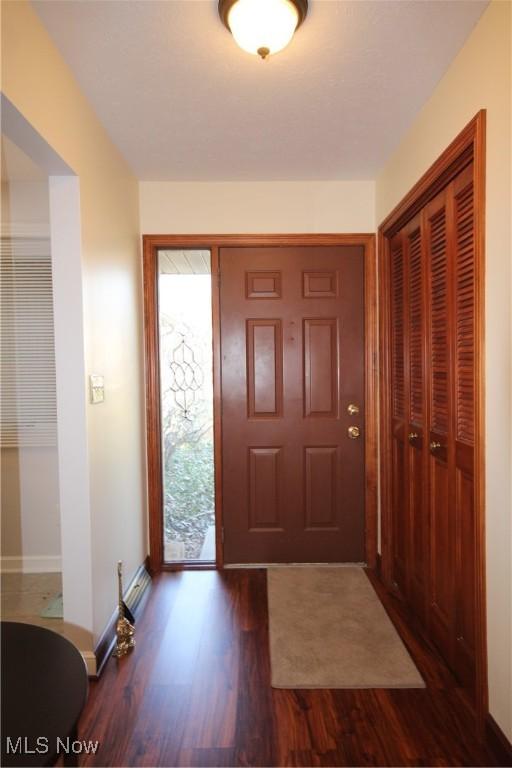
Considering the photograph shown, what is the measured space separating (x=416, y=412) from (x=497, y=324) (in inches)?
34.5

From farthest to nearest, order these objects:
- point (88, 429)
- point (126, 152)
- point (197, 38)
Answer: point (126, 152)
point (88, 429)
point (197, 38)

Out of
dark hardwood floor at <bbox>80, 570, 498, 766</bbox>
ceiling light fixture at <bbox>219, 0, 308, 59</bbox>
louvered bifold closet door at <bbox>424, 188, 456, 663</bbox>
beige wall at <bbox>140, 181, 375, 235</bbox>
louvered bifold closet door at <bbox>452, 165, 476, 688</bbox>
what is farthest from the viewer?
beige wall at <bbox>140, 181, 375, 235</bbox>

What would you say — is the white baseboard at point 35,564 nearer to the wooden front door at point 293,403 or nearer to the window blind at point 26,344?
the window blind at point 26,344

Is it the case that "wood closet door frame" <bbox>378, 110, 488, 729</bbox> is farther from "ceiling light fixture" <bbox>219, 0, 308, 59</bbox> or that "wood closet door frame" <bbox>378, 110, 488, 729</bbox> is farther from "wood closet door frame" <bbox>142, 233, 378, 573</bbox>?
"wood closet door frame" <bbox>142, 233, 378, 573</bbox>

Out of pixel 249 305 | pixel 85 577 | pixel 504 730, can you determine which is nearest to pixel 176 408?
pixel 249 305

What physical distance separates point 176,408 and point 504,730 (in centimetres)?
220

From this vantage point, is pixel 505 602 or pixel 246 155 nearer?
pixel 505 602

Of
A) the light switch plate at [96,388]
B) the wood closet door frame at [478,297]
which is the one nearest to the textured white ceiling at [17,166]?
the light switch plate at [96,388]

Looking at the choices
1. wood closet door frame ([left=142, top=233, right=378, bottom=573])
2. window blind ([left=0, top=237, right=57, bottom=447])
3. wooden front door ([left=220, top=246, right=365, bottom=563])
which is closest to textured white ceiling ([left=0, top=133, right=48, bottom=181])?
window blind ([left=0, top=237, right=57, bottom=447])

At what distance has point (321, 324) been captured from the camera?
2799mm

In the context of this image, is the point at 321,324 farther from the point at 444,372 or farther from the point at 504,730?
the point at 504,730

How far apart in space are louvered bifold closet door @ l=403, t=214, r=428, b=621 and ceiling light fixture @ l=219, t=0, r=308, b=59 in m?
1.06

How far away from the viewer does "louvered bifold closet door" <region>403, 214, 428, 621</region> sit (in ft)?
6.87

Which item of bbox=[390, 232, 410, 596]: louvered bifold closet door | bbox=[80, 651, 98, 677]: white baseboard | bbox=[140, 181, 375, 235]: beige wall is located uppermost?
bbox=[140, 181, 375, 235]: beige wall
